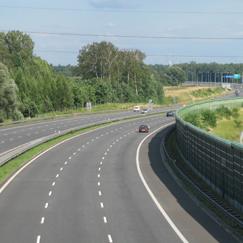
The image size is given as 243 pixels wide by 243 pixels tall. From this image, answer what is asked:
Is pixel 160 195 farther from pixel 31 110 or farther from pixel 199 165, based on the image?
pixel 31 110

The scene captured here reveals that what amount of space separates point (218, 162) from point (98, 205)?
22.9 ft

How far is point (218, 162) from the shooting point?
35.7 meters

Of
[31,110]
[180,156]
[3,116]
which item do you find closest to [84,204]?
[180,156]

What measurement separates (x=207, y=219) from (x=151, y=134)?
2435 inches

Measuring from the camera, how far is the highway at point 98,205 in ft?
85.3

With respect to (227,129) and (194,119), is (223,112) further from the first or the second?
(194,119)

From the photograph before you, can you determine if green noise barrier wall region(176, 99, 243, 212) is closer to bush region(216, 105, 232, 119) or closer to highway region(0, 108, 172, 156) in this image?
highway region(0, 108, 172, 156)

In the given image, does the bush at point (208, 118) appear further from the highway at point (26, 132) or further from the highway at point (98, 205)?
the highway at point (98, 205)

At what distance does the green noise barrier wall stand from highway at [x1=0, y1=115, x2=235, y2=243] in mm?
1852

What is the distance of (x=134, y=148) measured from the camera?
232ft

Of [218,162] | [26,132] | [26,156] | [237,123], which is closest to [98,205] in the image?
[218,162]

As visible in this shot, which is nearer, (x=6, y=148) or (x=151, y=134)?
(x=6, y=148)

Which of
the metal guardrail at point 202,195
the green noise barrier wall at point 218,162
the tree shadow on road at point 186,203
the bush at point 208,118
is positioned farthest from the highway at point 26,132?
the green noise barrier wall at point 218,162

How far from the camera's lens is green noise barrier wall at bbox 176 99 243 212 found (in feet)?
100
